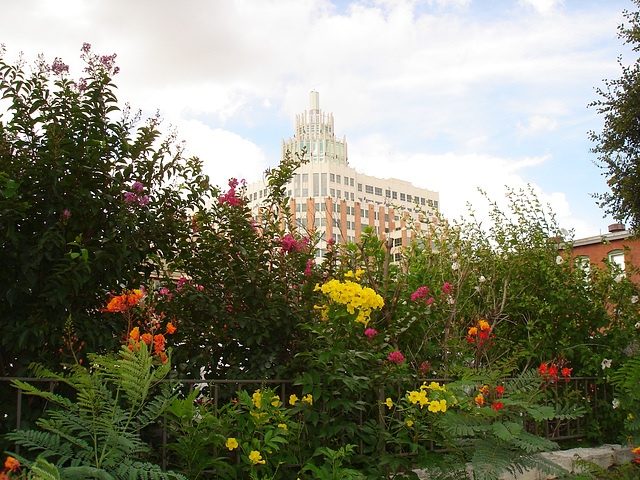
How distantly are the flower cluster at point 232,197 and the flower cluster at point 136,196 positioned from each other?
615 mm

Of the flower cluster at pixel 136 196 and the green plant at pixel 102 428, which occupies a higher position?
the flower cluster at pixel 136 196

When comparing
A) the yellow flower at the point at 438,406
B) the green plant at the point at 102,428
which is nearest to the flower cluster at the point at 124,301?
the green plant at the point at 102,428

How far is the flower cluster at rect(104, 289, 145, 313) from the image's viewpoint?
2697 millimetres

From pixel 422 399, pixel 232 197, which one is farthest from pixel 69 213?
pixel 422 399

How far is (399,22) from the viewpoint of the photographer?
264 inches

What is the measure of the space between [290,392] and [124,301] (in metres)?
1.22

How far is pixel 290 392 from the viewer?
3180mm

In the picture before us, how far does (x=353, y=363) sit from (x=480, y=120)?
5340 millimetres

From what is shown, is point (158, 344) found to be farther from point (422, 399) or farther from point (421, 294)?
point (421, 294)

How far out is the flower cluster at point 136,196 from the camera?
9.23 feet

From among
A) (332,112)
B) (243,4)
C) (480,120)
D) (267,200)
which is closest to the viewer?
(267,200)

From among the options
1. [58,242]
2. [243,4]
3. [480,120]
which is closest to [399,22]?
[480,120]

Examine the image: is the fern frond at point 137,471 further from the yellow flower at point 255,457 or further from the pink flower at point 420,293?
the pink flower at point 420,293

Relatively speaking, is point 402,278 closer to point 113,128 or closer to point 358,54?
point 113,128
